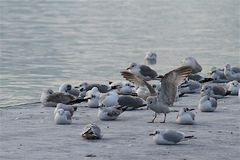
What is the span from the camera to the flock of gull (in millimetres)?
13953

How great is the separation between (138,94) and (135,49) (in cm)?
1040

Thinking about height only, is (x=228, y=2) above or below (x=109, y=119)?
above

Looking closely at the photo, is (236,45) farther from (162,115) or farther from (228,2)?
(228,2)

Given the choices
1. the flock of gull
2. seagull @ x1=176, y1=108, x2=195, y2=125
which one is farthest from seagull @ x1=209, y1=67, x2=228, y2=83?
seagull @ x1=176, y1=108, x2=195, y2=125

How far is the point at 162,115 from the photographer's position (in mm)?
15273

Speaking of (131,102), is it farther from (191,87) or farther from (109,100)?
(191,87)

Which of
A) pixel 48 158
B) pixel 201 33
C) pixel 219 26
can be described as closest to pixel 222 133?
pixel 48 158

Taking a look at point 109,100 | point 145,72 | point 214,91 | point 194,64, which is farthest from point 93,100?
point 194,64

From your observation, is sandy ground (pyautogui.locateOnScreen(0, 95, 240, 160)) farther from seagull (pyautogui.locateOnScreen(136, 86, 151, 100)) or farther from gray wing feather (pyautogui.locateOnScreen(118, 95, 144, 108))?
seagull (pyautogui.locateOnScreen(136, 86, 151, 100))

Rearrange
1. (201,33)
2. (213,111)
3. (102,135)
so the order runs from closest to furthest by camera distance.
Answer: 1. (102,135)
2. (213,111)
3. (201,33)

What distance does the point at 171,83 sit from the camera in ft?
48.6

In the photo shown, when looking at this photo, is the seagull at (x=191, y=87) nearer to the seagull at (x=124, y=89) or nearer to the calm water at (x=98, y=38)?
the seagull at (x=124, y=89)

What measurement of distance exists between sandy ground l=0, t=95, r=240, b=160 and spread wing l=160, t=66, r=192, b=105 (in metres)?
0.36

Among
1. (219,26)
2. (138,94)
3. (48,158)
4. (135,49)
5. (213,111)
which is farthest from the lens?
(219,26)
